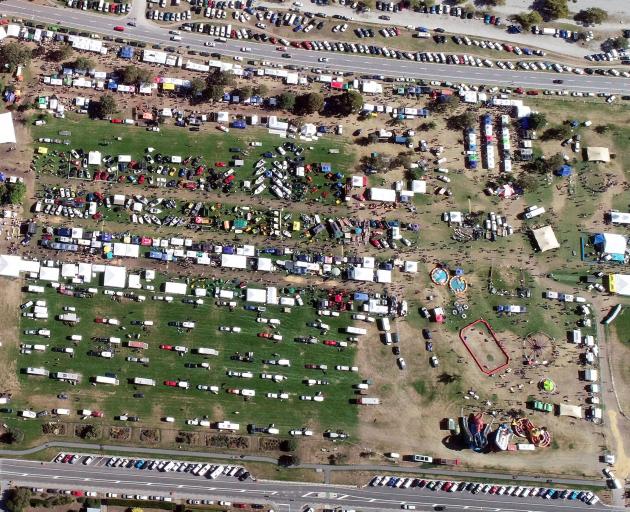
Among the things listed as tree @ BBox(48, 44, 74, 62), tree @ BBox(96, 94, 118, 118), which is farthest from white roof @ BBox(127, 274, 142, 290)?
tree @ BBox(48, 44, 74, 62)

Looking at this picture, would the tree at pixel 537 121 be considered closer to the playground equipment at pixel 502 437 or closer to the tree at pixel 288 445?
the playground equipment at pixel 502 437

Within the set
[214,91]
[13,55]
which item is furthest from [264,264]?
[13,55]

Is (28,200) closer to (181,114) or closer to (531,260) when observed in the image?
(181,114)

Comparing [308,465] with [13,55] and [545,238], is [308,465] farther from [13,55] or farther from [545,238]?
[13,55]

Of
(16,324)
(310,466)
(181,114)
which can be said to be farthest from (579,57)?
(16,324)

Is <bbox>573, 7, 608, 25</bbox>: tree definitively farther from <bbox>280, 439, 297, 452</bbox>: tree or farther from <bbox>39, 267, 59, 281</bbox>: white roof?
<bbox>39, 267, 59, 281</bbox>: white roof

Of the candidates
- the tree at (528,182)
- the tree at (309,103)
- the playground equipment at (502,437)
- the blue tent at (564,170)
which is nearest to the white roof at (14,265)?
the tree at (309,103)
